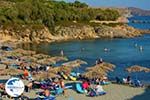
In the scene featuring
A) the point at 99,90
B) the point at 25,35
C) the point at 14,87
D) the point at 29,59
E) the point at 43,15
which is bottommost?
the point at 25,35

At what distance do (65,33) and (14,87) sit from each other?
8464 cm

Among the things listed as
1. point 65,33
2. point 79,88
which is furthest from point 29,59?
point 65,33

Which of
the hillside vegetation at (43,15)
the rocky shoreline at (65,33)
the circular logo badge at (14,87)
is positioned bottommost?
the rocky shoreline at (65,33)

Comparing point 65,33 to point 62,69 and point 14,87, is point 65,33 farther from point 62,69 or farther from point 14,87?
point 14,87

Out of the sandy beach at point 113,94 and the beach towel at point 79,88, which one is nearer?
the sandy beach at point 113,94

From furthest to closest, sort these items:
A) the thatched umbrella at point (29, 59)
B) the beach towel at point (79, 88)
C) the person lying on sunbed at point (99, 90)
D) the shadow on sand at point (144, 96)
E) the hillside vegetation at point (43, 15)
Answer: the hillside vegetation at point (43, 15) < the thatched umbrella at point (29, 59) < the beach towel at point (79, 88) < the person lying on sunbed at point (99, 90) < the shadow on sand at point (144, 96)

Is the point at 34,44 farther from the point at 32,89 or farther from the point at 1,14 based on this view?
the point at 32,89

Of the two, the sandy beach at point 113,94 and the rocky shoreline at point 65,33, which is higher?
the sandy beach at point 113,94

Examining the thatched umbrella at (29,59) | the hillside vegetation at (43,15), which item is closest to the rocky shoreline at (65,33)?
the hillside vegetation at (43,15)

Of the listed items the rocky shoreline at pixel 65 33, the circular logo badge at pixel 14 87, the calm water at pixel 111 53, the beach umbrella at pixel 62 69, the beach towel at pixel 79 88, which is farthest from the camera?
the rocky shoreline at pixel 65 33

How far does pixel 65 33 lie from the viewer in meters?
Result: 118

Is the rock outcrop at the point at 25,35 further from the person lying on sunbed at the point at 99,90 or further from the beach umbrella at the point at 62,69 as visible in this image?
the person lying on sunbed at the point at 99,90

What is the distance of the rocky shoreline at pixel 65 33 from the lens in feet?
349

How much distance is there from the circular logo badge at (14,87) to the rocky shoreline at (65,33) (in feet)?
225
